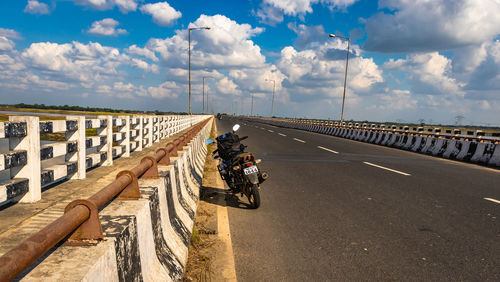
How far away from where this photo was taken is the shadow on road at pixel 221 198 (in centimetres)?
636

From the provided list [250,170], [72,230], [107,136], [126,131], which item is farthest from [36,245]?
[126,131]

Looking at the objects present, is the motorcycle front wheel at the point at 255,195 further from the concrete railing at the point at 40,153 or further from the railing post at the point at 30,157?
the railing post at the point at 30,157

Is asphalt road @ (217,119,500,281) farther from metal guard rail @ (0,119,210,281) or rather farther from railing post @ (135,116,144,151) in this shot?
railing post @ (135,116,144,151)

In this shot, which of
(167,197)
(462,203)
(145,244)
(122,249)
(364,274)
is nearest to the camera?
(122,249)

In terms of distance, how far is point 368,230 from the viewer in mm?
4848

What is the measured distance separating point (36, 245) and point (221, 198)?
5413 millimetres

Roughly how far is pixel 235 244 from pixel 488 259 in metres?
3.07

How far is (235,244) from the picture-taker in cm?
440

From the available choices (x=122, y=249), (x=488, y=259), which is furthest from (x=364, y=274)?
(x=122, y=249)

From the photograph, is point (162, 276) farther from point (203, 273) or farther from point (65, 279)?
point (65, 279)

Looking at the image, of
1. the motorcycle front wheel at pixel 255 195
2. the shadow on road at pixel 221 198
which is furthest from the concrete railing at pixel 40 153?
the motorcycle front wheel at pixel 255 195

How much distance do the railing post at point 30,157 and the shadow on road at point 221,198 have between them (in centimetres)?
297

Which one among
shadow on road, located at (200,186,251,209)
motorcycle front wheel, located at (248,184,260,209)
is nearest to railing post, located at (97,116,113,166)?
shadow on road, located at (200,186,251,209)

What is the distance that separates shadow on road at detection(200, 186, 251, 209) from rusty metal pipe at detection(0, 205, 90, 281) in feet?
15.0
